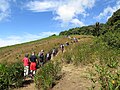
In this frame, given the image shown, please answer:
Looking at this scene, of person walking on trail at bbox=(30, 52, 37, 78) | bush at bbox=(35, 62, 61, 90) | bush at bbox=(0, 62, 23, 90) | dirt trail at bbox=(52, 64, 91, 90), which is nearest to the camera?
dirt trail at bbox=(52, 64, 91, 90)

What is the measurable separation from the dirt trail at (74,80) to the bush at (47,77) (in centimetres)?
32

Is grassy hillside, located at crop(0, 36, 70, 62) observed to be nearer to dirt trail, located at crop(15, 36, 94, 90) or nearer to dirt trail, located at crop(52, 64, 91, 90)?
Answer: dirt trail, located at crop(15, 36, 94, 90)

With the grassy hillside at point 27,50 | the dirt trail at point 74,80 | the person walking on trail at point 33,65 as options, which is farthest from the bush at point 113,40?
the grassy hillside at point 27,50

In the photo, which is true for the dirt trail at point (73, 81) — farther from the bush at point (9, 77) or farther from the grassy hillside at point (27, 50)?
the grassy hillside at point (27, 50)

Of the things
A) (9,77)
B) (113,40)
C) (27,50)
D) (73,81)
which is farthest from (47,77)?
(27,50)

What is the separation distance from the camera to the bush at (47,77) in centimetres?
1208

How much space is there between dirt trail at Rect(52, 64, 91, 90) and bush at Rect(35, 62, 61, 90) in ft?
1.05

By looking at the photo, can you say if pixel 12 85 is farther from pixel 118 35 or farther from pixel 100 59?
pixel 118 35

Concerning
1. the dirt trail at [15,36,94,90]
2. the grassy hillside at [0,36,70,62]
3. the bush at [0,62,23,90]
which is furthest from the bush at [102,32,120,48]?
the grassy hillside at [0,36,70,62]

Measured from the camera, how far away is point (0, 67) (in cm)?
1331

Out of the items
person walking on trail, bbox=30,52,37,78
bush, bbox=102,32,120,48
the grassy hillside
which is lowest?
person walking on trail, bbox=30,52,37,78

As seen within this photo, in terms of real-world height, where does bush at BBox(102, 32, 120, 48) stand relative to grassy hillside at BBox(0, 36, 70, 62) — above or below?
below

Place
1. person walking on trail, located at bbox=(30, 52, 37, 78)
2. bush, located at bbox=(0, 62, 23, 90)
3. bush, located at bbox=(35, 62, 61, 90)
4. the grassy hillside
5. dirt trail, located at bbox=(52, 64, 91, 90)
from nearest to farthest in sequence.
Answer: dirt trail, located at bbox=(52, 64, 91, 90), bush, located at bbox=(35, 62, 61, 90), bush, located at bbox=(0, 62, 23, 90), person walking on trail, located at bbox=(30, 52, 37, 78), the grassy hillside

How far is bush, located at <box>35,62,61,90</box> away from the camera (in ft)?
39.6
